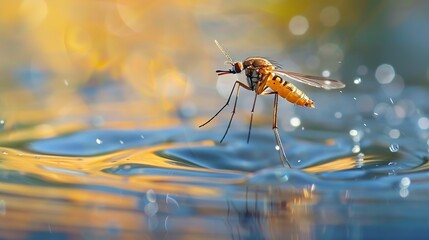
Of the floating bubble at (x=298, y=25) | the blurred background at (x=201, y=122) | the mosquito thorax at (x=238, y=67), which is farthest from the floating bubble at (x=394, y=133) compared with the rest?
the floating bubble at (x=298, y=25)

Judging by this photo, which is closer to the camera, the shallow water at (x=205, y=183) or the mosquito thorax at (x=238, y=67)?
the shallow water at (x=205, y=183)

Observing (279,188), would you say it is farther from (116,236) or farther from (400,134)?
(400,134)

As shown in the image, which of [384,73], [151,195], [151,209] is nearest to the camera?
[151,209]

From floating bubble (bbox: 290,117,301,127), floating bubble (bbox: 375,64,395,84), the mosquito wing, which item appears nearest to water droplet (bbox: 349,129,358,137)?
floating bubble (bbox: 290,117,301,127)

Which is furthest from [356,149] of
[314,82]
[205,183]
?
[205,183]

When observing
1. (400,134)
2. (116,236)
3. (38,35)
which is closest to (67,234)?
(116,236)

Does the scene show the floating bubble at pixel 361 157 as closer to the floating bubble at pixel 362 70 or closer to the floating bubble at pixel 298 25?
the floating bubble at pixel 362 70

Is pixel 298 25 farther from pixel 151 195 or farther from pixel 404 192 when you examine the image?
pixel 151 195
